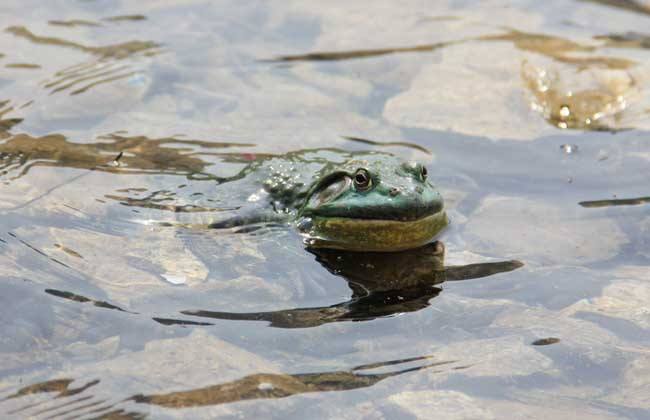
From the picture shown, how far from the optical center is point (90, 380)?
461 centimetres

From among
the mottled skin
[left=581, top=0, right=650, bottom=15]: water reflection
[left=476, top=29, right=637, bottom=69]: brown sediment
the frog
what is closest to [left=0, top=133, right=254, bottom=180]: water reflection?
the frog

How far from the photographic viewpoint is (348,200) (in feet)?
20.9

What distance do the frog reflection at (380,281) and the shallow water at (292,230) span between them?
0.02 m

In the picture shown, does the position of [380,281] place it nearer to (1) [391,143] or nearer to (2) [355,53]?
(1) [391,143]

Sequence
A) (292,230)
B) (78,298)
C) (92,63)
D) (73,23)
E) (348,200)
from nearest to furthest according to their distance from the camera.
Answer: (78,298) → (348,200) → (292,230) → (92,63) → (73,23)

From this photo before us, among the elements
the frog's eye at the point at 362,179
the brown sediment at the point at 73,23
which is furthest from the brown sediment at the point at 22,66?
the frog's eye at the point at 362,179

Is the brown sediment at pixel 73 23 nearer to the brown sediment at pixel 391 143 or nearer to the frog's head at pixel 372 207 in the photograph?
the brown sediment at pixel 391 143

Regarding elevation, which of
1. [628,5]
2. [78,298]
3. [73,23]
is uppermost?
[628,5]

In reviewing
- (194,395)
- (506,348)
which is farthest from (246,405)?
(506,348)

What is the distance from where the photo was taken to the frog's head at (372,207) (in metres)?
6.18

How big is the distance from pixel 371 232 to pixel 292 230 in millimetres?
633

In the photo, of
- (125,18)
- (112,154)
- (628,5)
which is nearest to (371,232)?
(112,154)

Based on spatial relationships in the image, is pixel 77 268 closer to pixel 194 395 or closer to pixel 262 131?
pixel 194 395

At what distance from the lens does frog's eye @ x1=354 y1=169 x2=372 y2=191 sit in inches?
248
